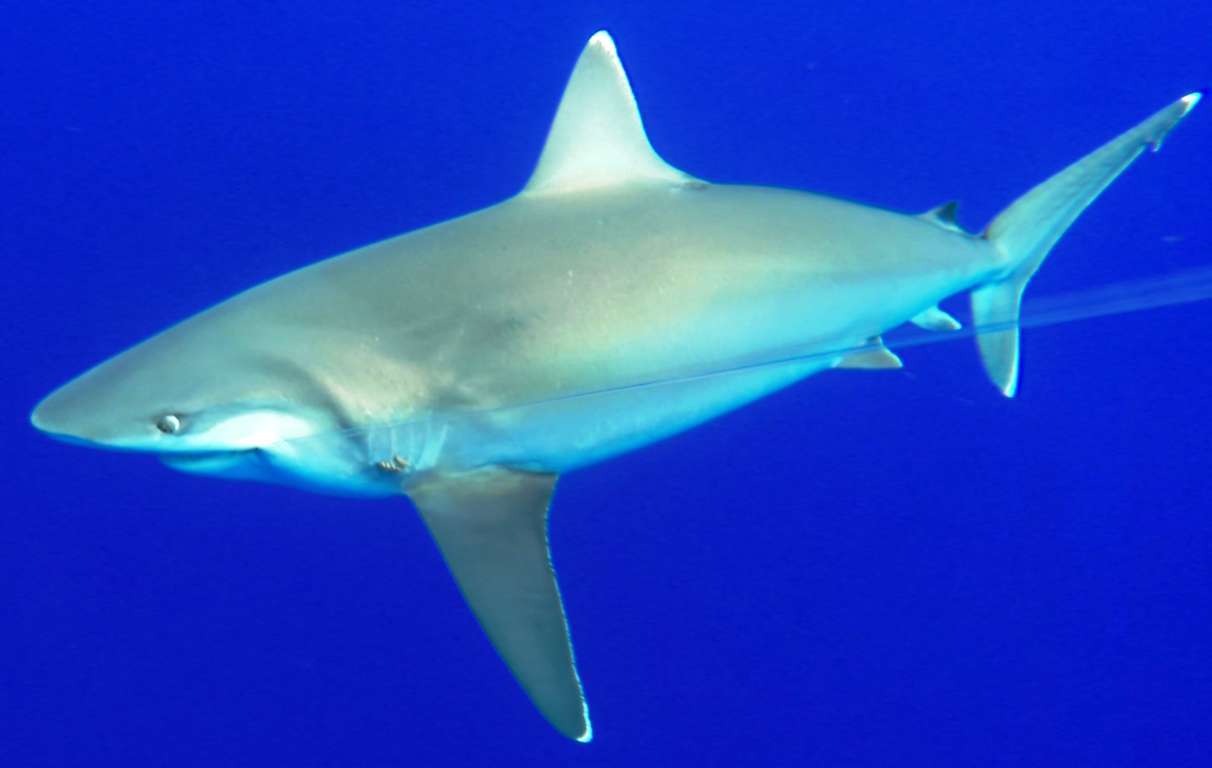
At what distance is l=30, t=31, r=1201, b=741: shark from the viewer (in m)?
2.27

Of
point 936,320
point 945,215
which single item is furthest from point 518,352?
point 945,215

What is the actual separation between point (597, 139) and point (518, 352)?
31.1 inches

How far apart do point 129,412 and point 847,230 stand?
6.12 ft

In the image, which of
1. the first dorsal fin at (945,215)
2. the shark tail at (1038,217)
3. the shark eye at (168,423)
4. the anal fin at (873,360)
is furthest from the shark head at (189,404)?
the shark tail at (1038,217)

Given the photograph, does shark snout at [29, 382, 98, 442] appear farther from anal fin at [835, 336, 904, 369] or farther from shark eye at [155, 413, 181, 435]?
anal fin at [835, 336, 904, 369]

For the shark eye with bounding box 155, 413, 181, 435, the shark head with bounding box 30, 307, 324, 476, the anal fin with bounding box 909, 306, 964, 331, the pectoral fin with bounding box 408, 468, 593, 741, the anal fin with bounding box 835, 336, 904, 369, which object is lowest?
the pectoral fin with bounding box 408, 468, 593, 741

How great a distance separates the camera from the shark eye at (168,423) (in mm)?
2133

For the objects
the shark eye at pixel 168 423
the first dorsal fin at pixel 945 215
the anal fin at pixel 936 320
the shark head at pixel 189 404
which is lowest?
the shark eye at pixel 168 423

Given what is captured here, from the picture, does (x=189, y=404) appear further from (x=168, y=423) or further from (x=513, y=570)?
(x=513, y=570)

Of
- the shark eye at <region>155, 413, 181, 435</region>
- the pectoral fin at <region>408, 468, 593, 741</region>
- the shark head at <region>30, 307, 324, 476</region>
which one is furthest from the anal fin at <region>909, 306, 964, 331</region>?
the shark eye at <region>155, 413, 181, 435</region>

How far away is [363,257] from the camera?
100 inches

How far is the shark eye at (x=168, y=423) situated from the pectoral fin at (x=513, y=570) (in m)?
0.62

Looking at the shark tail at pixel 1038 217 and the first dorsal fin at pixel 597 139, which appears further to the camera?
the shark tail at pixel 1038 217

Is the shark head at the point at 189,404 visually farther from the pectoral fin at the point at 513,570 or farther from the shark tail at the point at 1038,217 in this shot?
the shark tail at the point at 1038,217
